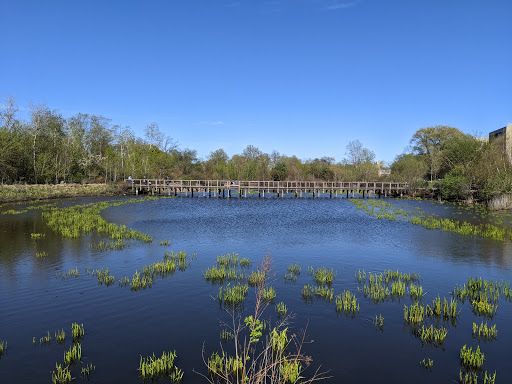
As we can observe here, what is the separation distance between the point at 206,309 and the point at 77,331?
11.4 feet

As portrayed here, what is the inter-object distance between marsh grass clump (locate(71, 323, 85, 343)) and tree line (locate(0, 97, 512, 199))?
Result: 45336 millimetres

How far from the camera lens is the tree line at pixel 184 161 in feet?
155

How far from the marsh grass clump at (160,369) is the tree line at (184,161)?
44.5m

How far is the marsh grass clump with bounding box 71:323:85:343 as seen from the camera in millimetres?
8242

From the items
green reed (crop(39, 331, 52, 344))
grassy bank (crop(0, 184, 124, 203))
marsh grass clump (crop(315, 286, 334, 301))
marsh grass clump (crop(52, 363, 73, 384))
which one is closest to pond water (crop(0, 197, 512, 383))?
green reed (crop(39, 331, 52, 344))

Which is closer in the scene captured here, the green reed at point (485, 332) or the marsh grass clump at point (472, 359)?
the marsh grass clump at point (472, 359)

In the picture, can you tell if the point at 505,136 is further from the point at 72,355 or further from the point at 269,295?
the point at 72,355

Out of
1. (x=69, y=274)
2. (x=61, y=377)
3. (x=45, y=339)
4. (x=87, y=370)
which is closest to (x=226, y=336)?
(x=87, y=370)

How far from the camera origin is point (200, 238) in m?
21.8

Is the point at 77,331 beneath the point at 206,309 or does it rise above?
above

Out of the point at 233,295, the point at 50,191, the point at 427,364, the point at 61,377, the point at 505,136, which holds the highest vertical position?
the point at 505,136

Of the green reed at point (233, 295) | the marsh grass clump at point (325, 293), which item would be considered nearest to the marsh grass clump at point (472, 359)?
the marsh grass clump at point (325, 293)

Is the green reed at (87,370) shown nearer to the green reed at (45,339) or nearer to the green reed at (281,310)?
the green reed at (45,339)

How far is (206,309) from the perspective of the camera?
10344 millimetres
